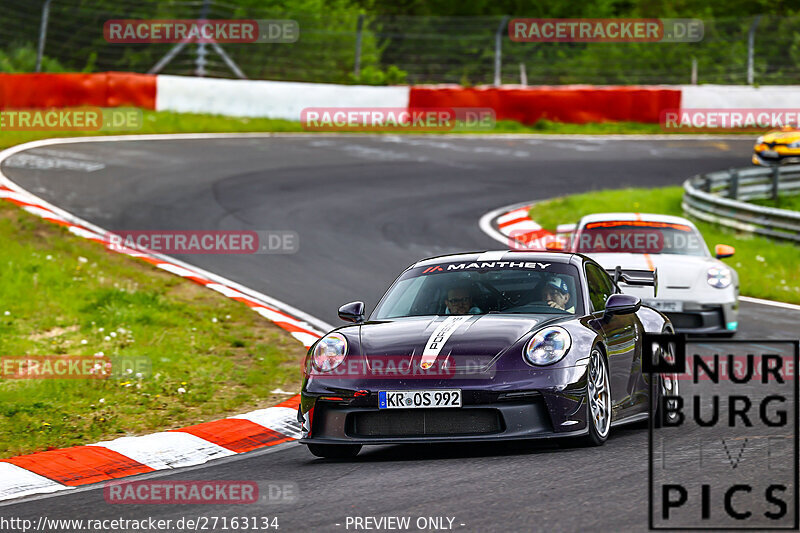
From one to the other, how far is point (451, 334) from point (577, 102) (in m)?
24.0

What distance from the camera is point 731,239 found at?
18.4 metres

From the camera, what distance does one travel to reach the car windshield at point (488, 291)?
760 centimetres

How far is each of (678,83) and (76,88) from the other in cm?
1583

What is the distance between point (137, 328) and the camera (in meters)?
10.8

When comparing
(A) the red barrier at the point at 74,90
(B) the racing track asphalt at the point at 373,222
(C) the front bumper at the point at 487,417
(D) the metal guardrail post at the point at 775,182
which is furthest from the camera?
(A) the red barrier at the point at 74,90

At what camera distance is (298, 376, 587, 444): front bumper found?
6.48 m

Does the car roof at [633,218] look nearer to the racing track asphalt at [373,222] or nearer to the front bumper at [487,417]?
the racing track asphalt at [373,222]

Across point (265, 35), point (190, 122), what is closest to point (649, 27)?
point (265, 35)

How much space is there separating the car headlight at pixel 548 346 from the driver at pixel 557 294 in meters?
0.71

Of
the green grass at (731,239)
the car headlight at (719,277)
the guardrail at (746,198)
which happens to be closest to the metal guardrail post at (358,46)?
the green grass at (731,239)

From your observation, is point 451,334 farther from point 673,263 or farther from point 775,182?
point 775,182

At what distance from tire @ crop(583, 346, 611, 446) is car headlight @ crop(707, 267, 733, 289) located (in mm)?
5364

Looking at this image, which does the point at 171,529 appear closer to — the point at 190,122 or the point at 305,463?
the point at 305,463

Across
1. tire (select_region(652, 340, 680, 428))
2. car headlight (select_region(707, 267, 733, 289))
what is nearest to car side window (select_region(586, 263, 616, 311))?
tire (select_region(652, 340, 680, 428))
